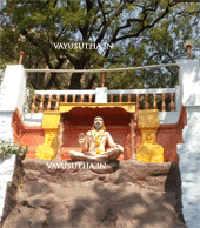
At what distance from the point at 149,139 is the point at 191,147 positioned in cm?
171

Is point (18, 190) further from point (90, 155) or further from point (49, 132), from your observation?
point (49, 132)

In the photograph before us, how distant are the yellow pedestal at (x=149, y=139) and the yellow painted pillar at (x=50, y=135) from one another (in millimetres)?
2246

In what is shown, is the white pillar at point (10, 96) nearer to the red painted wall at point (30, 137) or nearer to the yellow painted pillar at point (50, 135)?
the red painted wall at point (30, 137)

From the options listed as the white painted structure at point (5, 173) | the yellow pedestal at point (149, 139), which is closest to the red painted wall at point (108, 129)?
the yellow pedestal at point (149, 139)

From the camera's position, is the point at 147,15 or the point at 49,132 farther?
the point at 147,15

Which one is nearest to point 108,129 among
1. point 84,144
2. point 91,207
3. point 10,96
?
point 84,144

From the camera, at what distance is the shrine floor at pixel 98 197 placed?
208 inches

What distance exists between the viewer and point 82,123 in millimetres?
8344

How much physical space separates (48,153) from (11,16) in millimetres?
8483

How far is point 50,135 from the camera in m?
7.90

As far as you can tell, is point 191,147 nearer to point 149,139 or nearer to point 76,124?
point 149,139

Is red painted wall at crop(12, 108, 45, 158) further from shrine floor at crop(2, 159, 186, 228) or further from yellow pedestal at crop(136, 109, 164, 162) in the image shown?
yellow pedestal at crop(136, 109, 164, 162)

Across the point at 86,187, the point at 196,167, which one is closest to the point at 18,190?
the point at 86,187

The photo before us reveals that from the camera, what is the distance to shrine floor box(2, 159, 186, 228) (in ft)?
17.4
